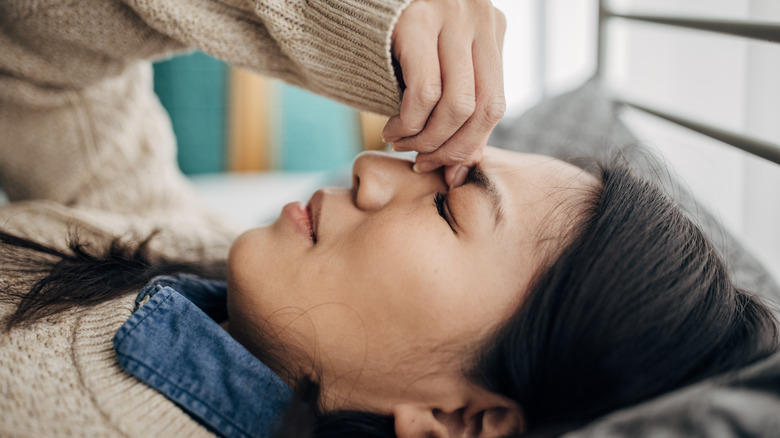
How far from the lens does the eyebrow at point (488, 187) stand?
0.69 m

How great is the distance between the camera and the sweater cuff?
68cm

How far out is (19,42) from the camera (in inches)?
37.5

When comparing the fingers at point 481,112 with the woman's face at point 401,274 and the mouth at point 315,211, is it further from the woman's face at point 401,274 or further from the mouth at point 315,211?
the mouth at point 315,211

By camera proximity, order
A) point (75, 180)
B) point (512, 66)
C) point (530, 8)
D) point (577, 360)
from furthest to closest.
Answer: point (512, 66) → point (530, 8) → point (75, 180) → point (577, 360)

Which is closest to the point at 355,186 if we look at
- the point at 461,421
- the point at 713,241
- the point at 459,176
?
the point at 459,176

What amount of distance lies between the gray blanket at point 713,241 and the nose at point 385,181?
0.34 metres

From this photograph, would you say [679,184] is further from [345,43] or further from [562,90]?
[345,43]

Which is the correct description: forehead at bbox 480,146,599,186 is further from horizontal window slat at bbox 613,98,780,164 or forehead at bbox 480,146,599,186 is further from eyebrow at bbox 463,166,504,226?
horizontal window slat at bbox 613,98,780,164

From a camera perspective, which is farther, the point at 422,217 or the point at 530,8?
the point at 530,8

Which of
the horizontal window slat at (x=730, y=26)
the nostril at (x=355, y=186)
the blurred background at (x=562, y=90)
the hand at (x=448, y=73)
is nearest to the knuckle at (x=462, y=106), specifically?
the hand at (x=448, y=73)

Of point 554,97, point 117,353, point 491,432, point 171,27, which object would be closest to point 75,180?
point 171,27

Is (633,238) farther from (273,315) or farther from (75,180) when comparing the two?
(75,180)

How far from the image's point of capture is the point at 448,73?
641 mm

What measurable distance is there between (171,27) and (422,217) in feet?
1.64
